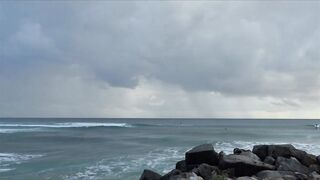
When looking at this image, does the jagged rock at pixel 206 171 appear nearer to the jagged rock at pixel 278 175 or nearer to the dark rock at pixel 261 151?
the jagged rock at pixel 278 175

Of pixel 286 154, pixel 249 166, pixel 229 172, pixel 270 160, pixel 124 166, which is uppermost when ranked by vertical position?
pixel 286 154

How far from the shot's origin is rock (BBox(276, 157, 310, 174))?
12.7 meters

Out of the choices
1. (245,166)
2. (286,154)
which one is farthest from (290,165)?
(286,154)

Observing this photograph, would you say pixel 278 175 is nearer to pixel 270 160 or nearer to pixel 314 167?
pixel 270 160

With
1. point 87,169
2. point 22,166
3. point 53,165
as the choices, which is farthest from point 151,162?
point 22,166

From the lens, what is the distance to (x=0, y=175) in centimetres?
2030

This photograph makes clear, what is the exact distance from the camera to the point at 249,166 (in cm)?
1273

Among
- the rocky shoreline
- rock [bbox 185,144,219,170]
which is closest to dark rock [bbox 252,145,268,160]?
the rocky shoreline

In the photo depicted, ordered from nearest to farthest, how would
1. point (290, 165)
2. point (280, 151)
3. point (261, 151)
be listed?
point (290, 165) → point (280, 151) → point (261, 151)

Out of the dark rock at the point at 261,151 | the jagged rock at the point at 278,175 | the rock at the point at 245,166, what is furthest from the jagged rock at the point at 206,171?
the dark rock at the point at 261,151

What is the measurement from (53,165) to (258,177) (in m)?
14.5

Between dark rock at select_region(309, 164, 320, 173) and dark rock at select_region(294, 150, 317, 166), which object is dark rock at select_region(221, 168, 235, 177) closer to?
dark rock at select_region(309, 164, 320, 173)

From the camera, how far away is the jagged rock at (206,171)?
12110mm

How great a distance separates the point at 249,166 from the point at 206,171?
1.34 m
